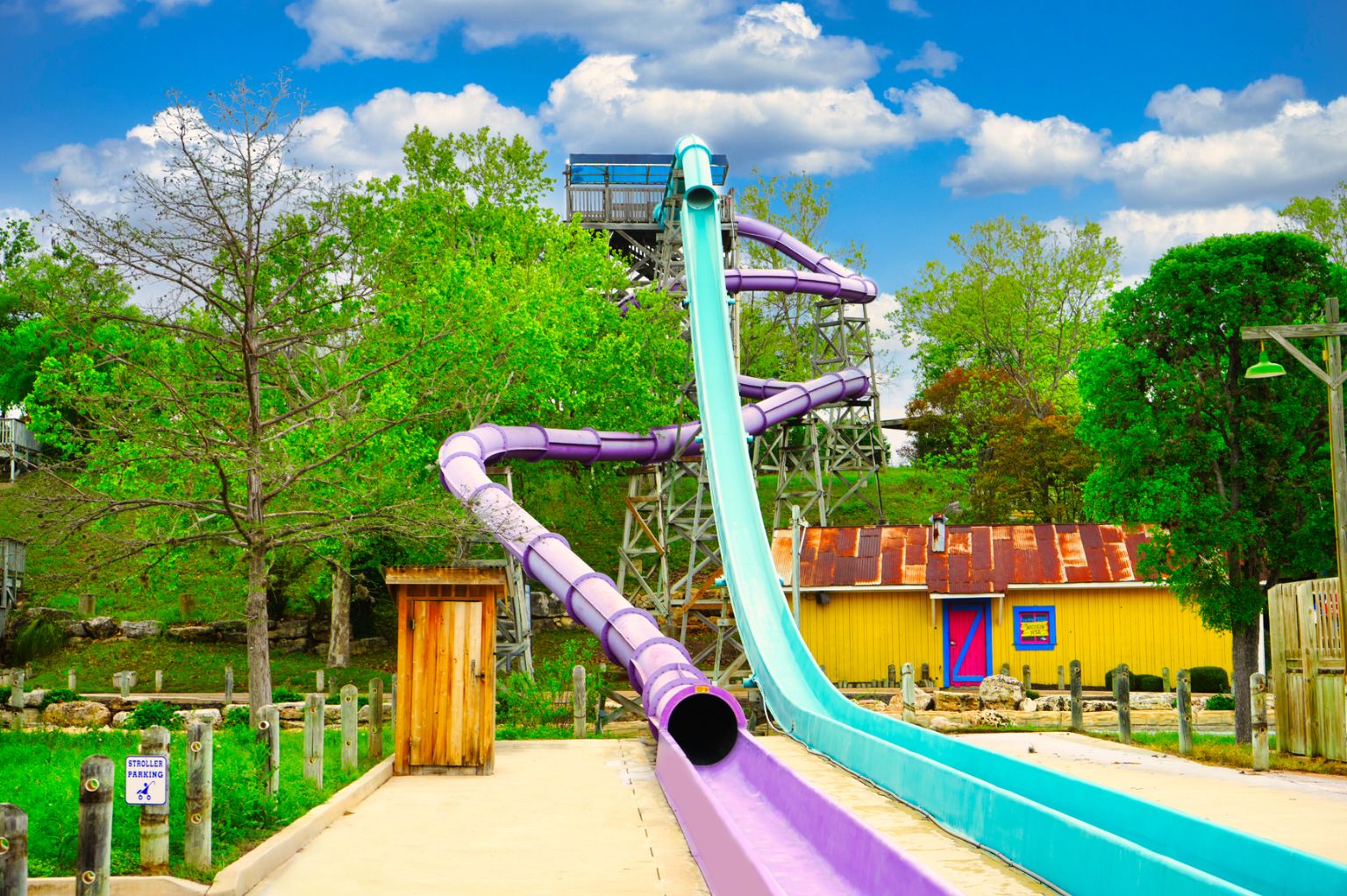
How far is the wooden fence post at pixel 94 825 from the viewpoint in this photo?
7480mm

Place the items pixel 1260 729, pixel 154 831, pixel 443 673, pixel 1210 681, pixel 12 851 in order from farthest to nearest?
pixel 1210 681 → pixel 1260 729 → pixel 443 673 → pixel 154 831 → pixel 12 851

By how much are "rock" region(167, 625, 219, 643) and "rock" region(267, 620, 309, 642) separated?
160cm

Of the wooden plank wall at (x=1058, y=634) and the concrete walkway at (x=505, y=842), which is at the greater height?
the wooden plank wall at (x=1058, y=634)

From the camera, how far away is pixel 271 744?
11.3 m

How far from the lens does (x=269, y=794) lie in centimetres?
1103

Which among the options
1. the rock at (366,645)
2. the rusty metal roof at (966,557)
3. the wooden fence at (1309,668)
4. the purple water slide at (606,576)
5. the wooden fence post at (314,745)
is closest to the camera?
the wooden fence post at (314,745)

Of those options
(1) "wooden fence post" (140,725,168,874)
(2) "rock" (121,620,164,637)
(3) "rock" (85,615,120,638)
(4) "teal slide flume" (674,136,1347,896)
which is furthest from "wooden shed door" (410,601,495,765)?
(3) "rock" (85,615,120,638)

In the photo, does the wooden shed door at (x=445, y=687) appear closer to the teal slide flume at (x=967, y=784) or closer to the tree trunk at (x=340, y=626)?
the teal slide flume at (x=967, y=784)

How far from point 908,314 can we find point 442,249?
90.5 ft

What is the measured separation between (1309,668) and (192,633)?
29510mm

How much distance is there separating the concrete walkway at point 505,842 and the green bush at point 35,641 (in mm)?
23973

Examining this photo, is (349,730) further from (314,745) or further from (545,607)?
(545,607)

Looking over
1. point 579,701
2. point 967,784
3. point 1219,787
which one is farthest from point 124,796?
point 579,701

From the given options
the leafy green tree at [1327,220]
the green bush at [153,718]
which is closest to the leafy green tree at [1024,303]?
the leafy green tree at [1327,220]
